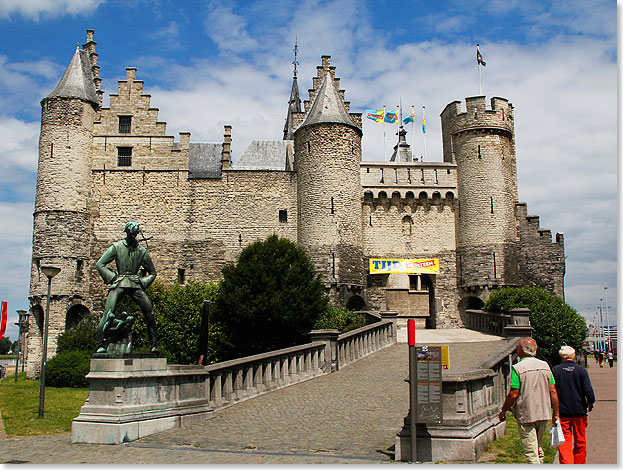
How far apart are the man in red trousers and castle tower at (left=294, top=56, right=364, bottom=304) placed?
27286 millimetres

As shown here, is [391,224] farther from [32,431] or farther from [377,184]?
[32,431]

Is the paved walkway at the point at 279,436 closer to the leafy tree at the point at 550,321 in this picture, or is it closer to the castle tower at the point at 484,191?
the leafy tree at the point at 550,321

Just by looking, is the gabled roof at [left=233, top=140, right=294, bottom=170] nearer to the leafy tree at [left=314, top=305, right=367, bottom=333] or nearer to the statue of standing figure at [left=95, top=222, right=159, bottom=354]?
the leafy tree at [left=314, top=305, right=367, bottom=333]

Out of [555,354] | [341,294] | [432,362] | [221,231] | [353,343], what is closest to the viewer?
[432,362]

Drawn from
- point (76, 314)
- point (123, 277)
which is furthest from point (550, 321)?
point (76, 314)

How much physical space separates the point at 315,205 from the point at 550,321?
48.3 feet

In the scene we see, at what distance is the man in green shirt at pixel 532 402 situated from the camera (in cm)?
729

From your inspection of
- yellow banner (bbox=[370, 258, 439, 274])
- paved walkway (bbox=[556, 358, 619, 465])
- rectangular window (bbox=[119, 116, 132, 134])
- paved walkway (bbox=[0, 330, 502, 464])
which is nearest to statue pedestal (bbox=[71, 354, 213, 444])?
paved walkway (bbox=[0, 330, 502, 464])

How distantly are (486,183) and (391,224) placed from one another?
5983 millimetres

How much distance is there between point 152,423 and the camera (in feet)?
33.2

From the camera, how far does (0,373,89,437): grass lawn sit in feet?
38.5

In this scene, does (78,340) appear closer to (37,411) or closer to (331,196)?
(331,196)

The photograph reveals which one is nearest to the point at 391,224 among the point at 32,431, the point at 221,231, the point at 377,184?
the point at 377,184

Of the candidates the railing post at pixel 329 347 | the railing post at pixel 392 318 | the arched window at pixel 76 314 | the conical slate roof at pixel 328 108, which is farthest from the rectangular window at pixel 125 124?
the railing post at pixel 329 347
